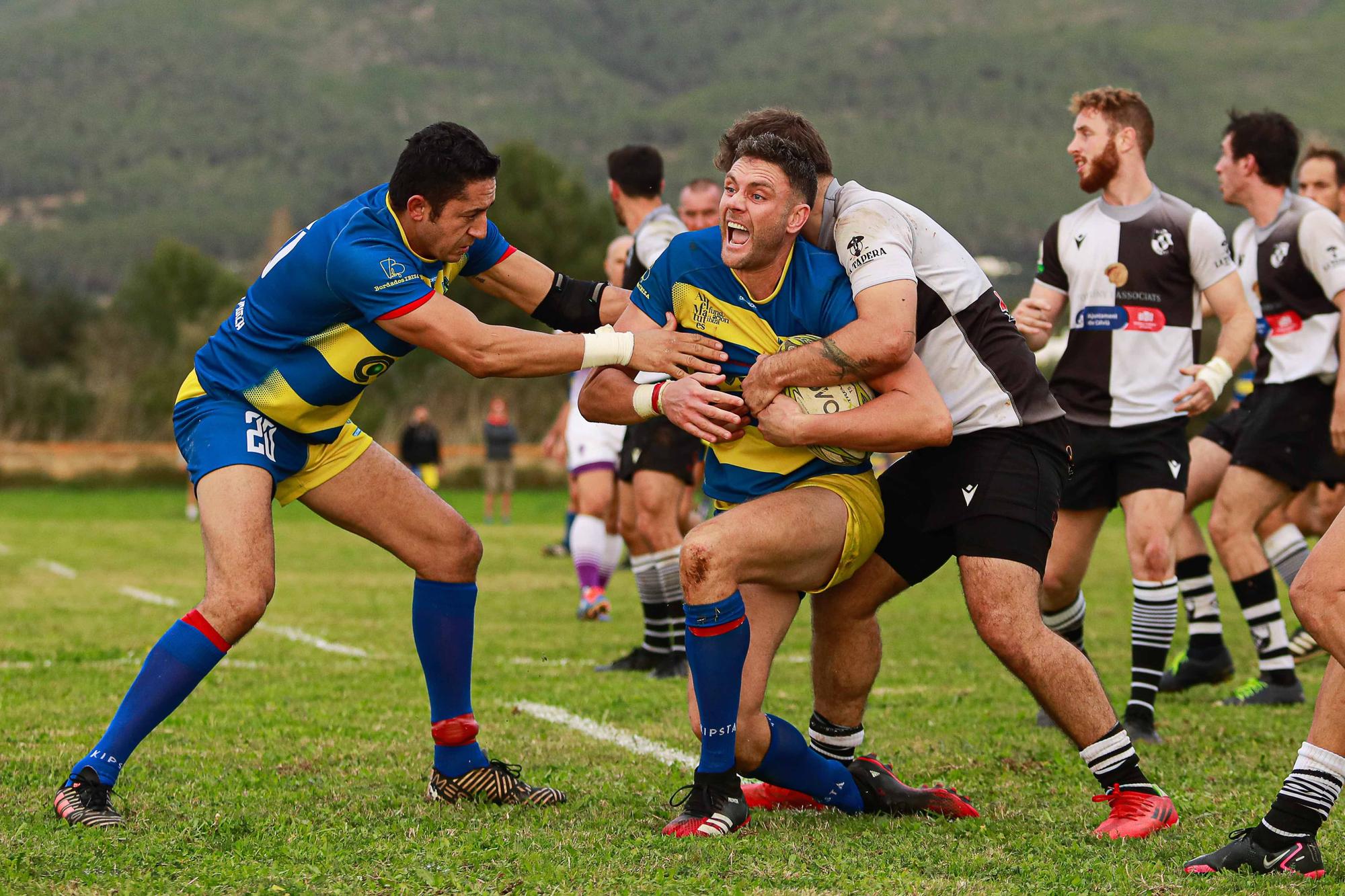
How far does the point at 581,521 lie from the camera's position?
11805 millimetres

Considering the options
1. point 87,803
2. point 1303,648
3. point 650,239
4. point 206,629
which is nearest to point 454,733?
point 206,629

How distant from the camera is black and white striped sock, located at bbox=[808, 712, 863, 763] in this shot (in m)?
5.25

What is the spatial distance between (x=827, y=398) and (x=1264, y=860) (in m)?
1.84

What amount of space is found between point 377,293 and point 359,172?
177 m

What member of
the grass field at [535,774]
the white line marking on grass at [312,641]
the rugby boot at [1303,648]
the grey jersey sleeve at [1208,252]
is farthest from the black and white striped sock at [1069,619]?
the white line marking on grass at [312,641]

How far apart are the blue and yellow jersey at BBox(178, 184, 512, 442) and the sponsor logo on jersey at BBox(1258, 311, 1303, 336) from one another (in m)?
4.94

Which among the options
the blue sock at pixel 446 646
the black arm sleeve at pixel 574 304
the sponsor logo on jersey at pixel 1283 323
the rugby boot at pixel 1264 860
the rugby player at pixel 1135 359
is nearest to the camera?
the rugby boot at pixel 1264 860

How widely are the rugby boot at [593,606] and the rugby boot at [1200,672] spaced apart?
4.94 m

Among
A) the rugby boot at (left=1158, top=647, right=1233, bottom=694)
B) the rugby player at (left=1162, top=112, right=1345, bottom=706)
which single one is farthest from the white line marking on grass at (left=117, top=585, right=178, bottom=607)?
the rugby player at (left=1162, top=112, right=1345, bottom=706)

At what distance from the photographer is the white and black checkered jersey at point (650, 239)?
8352 mm

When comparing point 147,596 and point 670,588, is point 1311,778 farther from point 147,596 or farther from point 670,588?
point 147,596

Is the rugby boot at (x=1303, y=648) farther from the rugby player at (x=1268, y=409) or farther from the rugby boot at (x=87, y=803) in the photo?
the rugby boot at (x=87, y=803)

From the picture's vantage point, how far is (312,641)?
10430 mm

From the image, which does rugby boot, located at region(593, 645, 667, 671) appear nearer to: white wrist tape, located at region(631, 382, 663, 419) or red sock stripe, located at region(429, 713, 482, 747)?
red sock stripe, located at region(429, 713, 482, 747)
